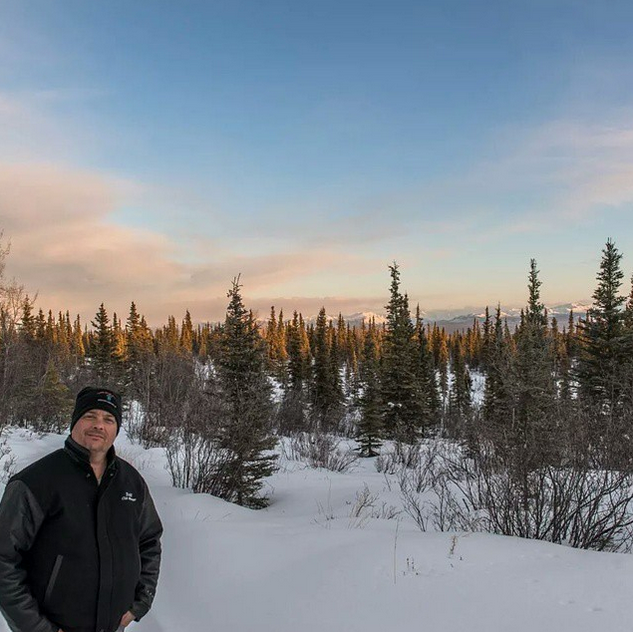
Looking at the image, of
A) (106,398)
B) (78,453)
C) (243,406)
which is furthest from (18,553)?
(243,406)

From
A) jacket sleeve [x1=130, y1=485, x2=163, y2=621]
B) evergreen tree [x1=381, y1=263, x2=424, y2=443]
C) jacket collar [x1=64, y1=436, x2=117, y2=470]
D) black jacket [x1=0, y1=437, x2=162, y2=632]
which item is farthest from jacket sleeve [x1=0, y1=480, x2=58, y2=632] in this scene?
evergreen tree [x1=381, y1=263, x2=424, y2=443]

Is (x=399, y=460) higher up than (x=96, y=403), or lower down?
lower down

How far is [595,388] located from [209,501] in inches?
1216

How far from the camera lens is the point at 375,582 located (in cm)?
450

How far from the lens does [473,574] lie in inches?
180

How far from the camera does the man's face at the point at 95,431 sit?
2660mm

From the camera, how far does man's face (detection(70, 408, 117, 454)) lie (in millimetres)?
2660

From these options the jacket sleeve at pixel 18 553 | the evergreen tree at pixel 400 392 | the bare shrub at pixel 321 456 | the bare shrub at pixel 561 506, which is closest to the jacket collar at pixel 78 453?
the jacket sleeve at pixel 18 553

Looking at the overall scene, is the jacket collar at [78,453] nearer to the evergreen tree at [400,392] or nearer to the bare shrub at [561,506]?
the bare shrub at [561,506]

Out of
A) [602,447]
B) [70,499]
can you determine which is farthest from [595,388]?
[70,499]

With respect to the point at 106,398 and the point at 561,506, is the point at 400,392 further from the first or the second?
the point at 106,398

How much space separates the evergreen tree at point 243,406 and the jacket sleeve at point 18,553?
758 cm

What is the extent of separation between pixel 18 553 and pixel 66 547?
8.3 inches

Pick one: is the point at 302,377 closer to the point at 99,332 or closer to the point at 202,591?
the point at 99,332
